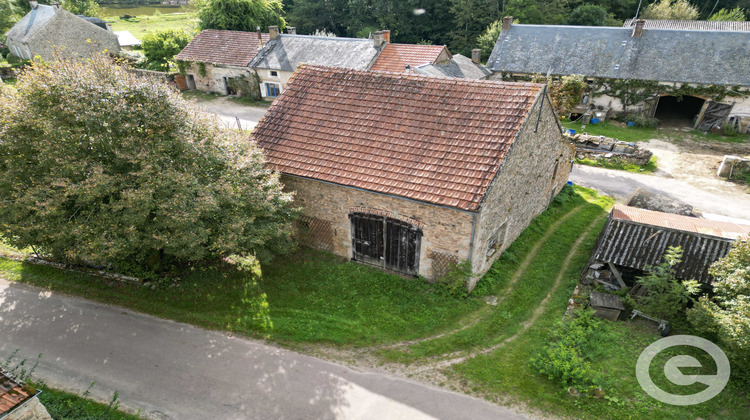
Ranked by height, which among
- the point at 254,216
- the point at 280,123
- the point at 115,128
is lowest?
the point at 254,216

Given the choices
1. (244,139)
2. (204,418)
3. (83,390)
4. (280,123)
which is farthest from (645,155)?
(83,390)

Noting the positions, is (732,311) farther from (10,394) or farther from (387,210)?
(10,394)

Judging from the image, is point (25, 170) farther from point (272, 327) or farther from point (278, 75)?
point (278, 75)

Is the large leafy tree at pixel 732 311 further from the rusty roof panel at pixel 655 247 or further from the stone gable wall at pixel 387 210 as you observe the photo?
the stone gable wall at pixel 387 210

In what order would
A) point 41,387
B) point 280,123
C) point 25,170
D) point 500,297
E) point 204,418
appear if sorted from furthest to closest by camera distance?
point 280,123
point 500,297
point 25,170
point 41,387
point 204,418

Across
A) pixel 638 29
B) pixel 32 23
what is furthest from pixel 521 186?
pixel 32 23

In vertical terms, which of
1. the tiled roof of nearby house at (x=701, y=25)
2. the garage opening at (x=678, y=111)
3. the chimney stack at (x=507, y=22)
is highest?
the chimney stack at (x=507, y=22)

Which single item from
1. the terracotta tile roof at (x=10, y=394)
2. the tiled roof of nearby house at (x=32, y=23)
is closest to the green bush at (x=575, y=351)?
the terracotta tile roof at (x=10, y=394)
